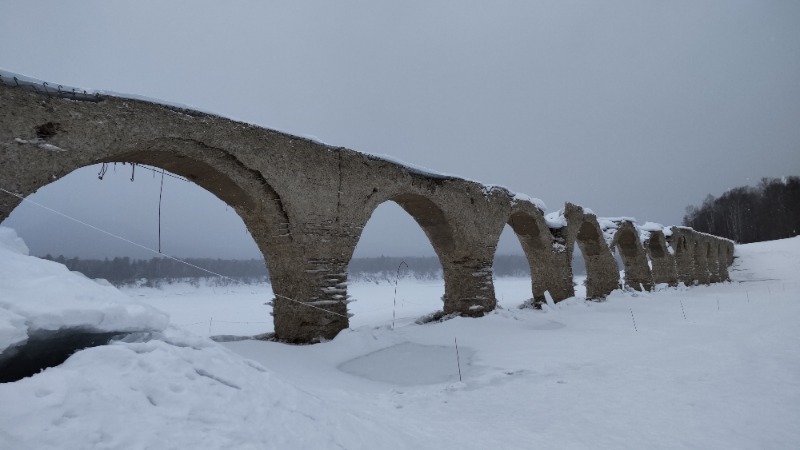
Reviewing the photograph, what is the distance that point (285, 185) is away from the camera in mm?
6652

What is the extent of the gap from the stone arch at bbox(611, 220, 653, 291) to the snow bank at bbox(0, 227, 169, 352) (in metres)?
19.0

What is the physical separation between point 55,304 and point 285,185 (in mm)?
4581

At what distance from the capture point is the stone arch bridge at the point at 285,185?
182 inches

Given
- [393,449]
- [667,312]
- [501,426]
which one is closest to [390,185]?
[501,426]

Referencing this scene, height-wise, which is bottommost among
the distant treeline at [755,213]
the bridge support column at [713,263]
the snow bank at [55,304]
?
the snow bank at [55,304]

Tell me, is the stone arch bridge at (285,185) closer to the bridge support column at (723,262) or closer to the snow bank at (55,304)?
the snow bank at (55,304)

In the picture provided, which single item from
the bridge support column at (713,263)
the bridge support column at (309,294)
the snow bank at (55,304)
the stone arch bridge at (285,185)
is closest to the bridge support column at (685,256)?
the bridge support column at (713,263)

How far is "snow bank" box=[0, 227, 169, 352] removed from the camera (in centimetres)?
202

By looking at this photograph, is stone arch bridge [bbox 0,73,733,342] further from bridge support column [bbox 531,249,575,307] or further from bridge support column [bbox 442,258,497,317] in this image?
bridge support column [bbox 531,249,575,307]

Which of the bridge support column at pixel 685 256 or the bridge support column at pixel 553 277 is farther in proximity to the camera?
the bridge support column at pixel 685 256

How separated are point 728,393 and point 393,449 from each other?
3.34 metres

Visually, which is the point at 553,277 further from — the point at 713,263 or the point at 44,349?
the point at 713,263

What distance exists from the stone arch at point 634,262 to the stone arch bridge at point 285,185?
7.84 metres

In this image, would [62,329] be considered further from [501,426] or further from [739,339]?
[739,339]
